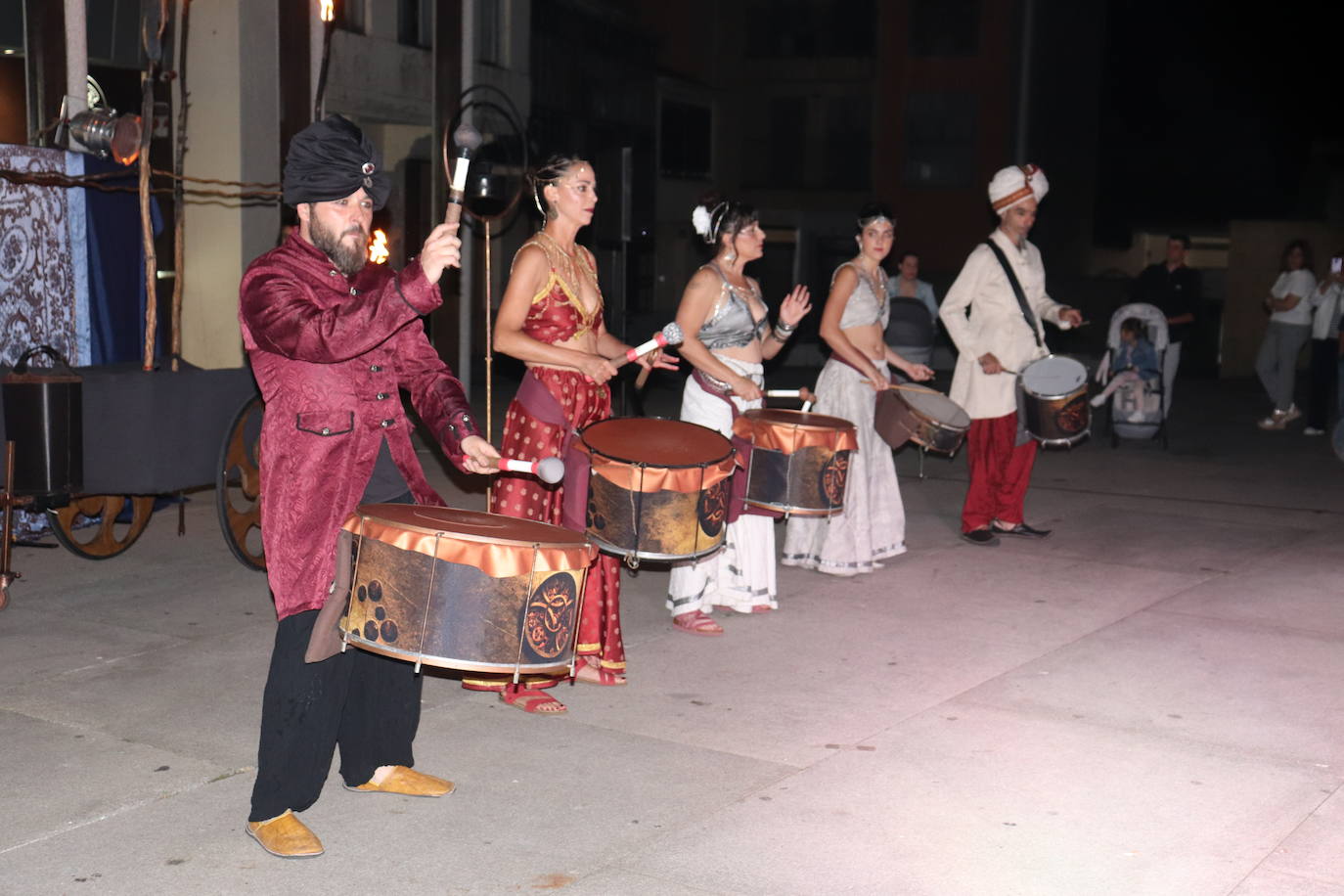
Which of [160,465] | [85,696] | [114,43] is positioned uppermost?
[114,43]

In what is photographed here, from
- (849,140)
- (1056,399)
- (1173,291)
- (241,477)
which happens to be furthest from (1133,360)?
(849,140)

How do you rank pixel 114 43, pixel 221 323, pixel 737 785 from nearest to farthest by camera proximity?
pixel 737 785
pixel 114 43
pixel 221 323

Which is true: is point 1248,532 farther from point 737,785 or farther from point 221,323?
point 221,323

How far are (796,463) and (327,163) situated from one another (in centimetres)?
284

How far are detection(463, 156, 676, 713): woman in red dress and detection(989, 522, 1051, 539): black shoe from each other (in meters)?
3.68

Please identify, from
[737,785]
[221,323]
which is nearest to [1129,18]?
[221,323]

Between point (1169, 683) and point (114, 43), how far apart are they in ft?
29.5

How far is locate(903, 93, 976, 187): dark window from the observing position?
30.6 metres

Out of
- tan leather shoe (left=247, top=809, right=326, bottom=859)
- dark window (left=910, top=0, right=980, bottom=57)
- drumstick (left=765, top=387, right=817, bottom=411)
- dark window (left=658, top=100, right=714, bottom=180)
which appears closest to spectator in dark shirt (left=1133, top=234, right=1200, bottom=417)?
drumstick (left=765, top=387, right=817, bottom=411)

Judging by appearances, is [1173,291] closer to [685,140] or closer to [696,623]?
[696,623]

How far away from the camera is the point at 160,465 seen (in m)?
6.66

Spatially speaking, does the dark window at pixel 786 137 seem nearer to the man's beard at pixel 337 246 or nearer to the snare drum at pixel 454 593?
the man's beard at pixel 337 246

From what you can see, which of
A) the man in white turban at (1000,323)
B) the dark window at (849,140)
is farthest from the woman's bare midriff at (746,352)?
the dark window at (849,140)

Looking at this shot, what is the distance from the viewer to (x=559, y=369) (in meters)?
5.23
